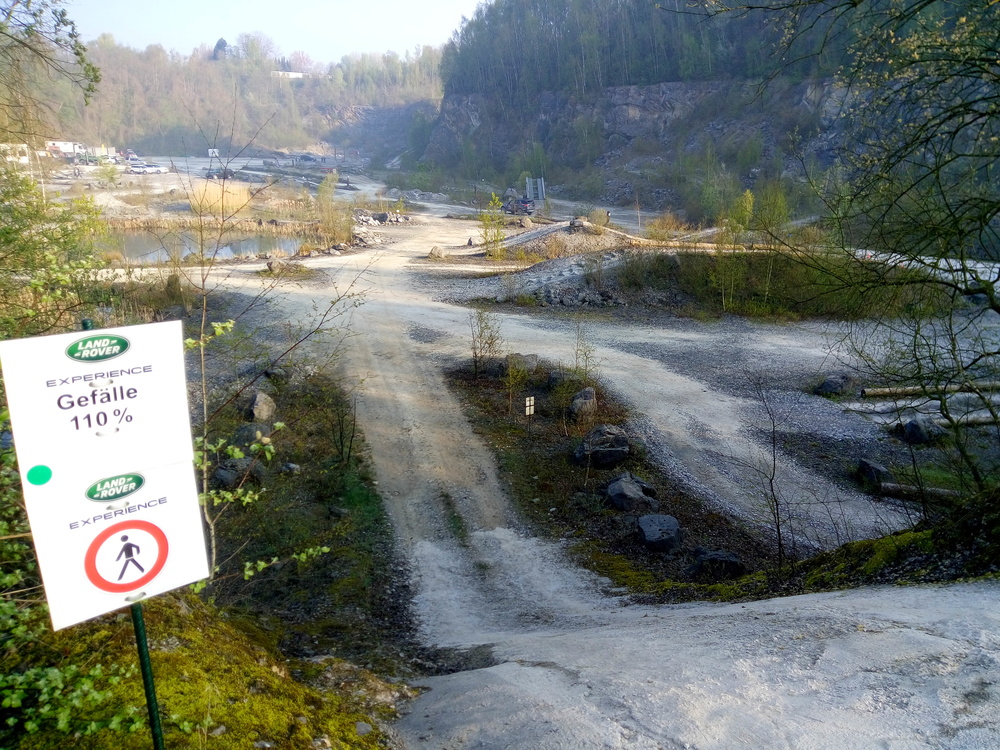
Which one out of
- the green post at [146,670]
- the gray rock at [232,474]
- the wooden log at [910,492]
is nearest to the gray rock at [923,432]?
the wooden log at [910,492]

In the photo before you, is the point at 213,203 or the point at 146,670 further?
the point at 213,203

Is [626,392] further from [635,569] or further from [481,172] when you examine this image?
[481,172]

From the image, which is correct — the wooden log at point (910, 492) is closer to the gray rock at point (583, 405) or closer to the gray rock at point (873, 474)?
the gray rock at point (873, 474)

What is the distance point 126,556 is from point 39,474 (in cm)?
41

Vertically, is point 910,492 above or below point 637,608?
below

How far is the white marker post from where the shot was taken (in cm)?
221

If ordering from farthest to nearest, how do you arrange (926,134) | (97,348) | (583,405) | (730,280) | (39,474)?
(730,280)
(583,405)
(926,134)
(97,348)
(39,474)

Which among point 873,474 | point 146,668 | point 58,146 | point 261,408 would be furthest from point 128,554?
point 58,146

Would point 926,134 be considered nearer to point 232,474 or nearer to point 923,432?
point 923,432

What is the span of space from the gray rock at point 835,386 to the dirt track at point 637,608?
15.3 inches

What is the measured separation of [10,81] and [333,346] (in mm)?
9615

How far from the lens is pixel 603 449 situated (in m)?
11.6

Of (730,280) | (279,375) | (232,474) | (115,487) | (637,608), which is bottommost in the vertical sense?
(637,608)

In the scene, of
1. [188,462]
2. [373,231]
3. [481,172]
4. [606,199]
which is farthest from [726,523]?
[481,172]
